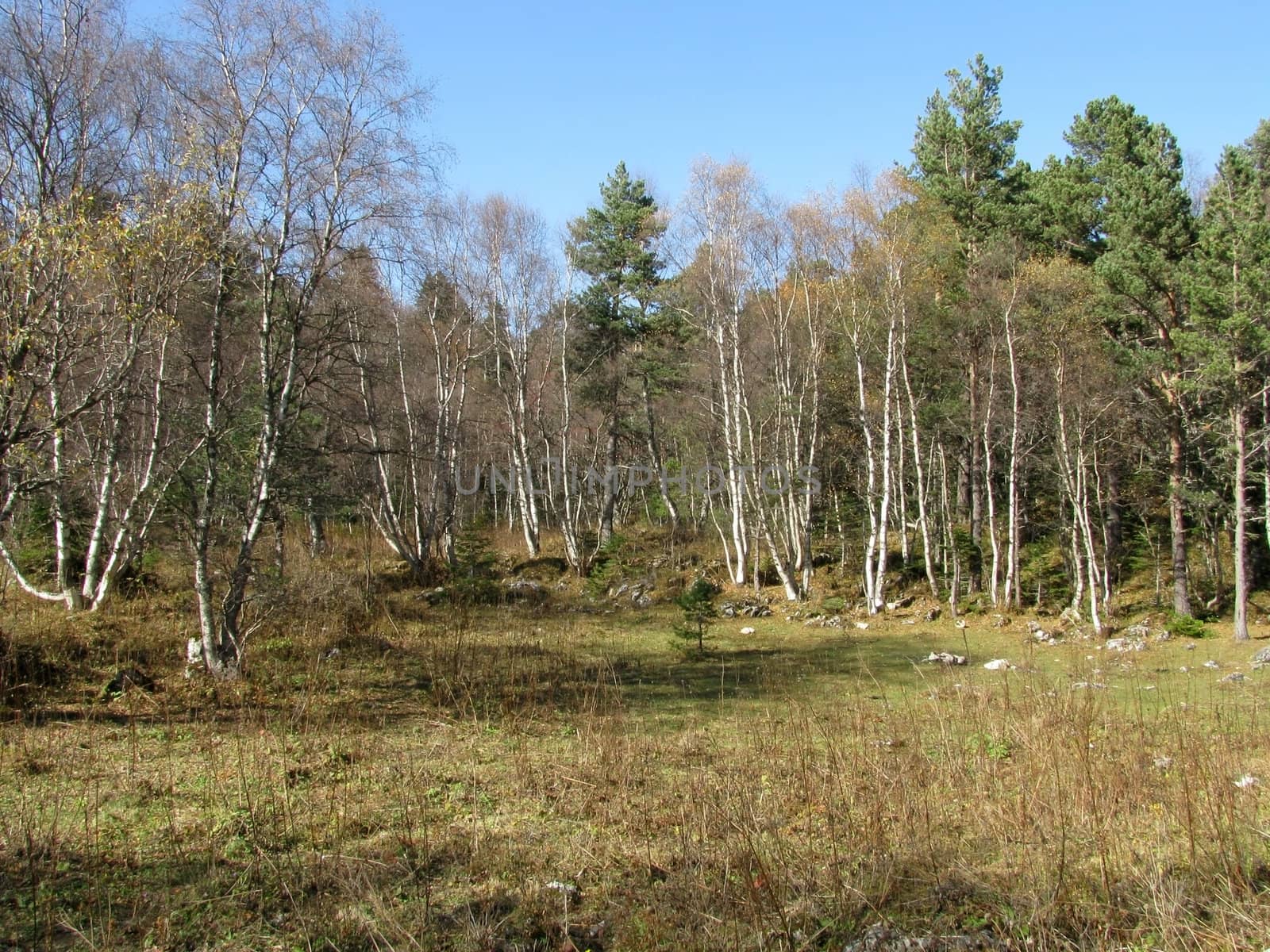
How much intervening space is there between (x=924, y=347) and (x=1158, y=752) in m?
16.6

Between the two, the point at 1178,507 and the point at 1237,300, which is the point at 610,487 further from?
the point at 1237,300

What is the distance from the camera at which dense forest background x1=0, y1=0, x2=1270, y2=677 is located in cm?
933

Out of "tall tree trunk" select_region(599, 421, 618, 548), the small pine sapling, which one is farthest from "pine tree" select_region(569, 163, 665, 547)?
the small pine sapling

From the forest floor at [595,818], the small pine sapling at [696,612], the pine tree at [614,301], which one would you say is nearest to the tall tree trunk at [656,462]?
the pine tree at [614,301]

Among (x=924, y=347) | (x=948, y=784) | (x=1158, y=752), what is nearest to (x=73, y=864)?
(x=948, y=784)

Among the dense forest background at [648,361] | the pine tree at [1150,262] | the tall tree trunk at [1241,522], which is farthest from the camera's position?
the pine tree at [1150,262]

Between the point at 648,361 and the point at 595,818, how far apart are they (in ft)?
78.0

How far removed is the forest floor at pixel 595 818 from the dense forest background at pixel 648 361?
2529mm

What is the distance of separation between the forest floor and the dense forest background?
8.30 ft

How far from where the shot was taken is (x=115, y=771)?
604cm

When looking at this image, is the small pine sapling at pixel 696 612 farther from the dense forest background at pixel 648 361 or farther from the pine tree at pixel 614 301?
the pine tree at pixel 614 301

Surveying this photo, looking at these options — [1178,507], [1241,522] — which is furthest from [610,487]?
[1241,522]

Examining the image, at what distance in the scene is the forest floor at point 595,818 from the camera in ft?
11.7

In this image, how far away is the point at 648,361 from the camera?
28172 millimetres
